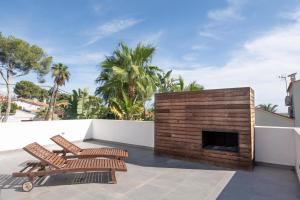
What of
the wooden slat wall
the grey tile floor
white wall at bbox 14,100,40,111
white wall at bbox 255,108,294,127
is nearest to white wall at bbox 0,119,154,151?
the wooden slat wall

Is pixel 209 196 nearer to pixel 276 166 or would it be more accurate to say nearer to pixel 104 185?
pixel 104 185

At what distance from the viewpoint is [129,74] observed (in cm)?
1162

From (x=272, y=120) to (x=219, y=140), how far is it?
385 inches

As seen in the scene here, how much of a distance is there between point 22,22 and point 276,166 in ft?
58.4

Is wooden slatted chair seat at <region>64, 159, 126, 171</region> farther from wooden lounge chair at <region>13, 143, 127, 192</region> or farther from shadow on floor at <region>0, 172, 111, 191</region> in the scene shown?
shadow on floor at <region>0, 172, 111, 191</region>

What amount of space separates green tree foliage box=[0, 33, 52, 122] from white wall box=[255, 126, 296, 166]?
26213mm

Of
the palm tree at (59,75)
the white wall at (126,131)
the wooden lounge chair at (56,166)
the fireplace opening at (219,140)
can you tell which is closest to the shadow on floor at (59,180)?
the wooden lounge chair at (56,166)

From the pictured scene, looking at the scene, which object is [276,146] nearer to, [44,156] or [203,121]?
[203,121]

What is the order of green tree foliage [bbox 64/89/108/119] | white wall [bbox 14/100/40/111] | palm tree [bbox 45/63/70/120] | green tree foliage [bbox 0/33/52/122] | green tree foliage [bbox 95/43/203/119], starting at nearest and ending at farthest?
green tree foliage [bbox 95/43/203/119]
green tree foliage [bbox 64/89/108/119]
green tree foliage [bbox 0/33/52/122]
palm tree [bbox 45/63/70/120]
white wall [bbox 14/100/40/111]

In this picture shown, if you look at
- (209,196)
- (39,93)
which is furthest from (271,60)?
(39,93)

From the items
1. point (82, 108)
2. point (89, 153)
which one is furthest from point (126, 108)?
point (89, 153)

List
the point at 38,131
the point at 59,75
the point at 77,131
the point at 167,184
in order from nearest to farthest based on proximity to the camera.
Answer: the point at 167,184
the point at 38,131
the point at 77,131
the point at 59,75

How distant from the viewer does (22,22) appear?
1548cm

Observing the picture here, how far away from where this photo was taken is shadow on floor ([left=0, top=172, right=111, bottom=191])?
5.07 meters
